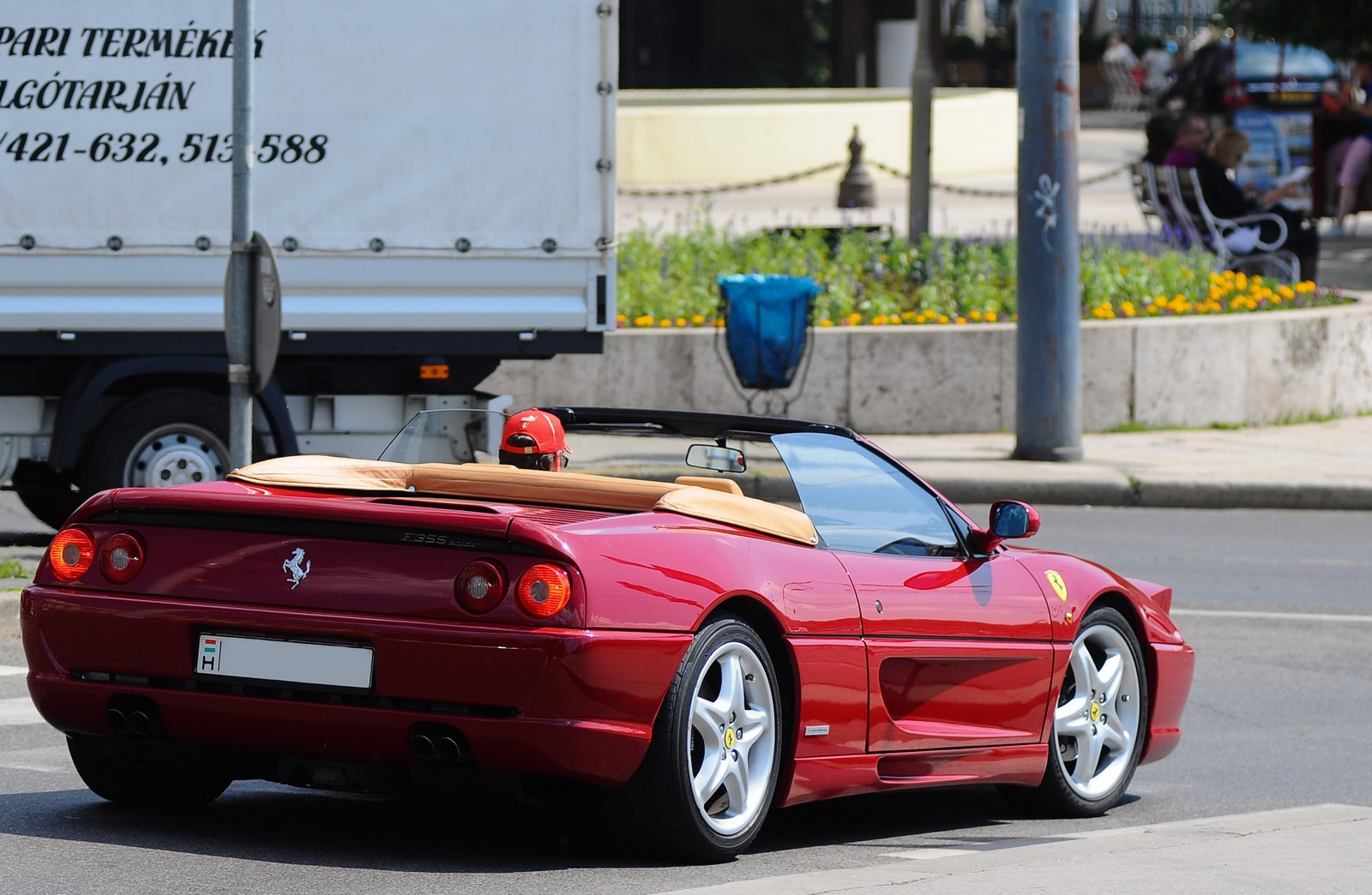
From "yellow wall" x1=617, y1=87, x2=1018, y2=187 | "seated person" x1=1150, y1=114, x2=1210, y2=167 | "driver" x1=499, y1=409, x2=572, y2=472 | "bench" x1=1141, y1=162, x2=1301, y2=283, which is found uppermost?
"yellow wall" x1=617, y1=87, x2=1018, y2=187

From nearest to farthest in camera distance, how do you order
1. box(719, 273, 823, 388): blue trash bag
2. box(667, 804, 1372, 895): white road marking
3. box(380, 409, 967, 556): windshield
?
box(667, 804, 1372, 895): white road marking
box(380, 409, 967, 556): windshield
box(719, 273, 823, 388): blue trash bag

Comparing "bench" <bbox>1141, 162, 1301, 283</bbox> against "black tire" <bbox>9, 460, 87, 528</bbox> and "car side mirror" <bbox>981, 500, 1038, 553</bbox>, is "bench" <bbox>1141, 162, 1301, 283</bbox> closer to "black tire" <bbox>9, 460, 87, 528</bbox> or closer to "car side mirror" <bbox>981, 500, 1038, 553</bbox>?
"black tire" <bbox>9, 460, 87, 528</bbox>

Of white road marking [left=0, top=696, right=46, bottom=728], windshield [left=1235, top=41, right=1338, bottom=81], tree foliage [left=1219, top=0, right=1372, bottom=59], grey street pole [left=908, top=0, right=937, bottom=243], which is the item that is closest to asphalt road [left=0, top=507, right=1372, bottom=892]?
white road marking [left=0, top=696, right=46, bottom=728]

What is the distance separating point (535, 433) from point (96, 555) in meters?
1.24

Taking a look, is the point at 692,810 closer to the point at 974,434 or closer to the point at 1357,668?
the point at 1357,668

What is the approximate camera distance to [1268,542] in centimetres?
1337

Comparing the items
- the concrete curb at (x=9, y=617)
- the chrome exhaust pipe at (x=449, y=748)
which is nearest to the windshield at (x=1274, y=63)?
the concrete curb at (x=9, y=617)

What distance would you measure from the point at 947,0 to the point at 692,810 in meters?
58.4

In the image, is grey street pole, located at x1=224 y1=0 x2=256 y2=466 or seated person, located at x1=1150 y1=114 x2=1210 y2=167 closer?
grey street pole, located at x1=224 y1=0 x2=256 y2=466

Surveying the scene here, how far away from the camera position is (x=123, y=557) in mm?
5664

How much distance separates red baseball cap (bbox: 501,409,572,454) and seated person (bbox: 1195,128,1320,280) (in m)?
15.3

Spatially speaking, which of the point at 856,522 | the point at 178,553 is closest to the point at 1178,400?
the point at 856,522

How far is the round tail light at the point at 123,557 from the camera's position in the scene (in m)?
5.64

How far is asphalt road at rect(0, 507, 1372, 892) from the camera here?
17.8 feet
